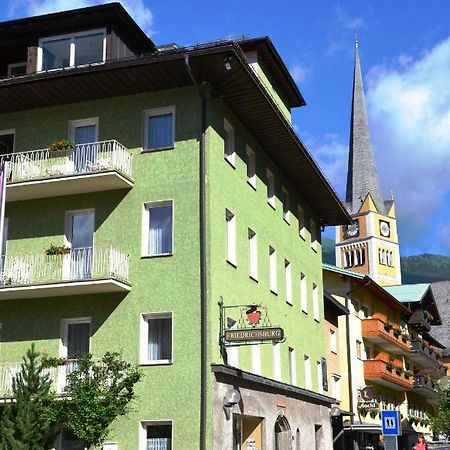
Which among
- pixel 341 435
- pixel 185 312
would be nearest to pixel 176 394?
pixel 185 312

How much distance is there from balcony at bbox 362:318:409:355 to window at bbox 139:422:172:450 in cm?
2994

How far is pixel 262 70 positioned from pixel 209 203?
30.9 feet

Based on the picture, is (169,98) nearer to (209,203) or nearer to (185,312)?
(209,203)

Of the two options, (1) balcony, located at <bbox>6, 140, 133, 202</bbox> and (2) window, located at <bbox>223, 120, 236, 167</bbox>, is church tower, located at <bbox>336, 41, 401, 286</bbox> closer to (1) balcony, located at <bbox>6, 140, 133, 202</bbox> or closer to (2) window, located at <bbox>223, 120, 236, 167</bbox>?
(2) window, located at <bbox>223, 120, 236, 167</bbox>

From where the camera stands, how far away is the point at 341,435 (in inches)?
1709

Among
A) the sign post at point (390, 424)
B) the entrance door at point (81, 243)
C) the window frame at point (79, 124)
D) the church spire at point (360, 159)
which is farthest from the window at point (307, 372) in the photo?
the church spire at point (360, 159)

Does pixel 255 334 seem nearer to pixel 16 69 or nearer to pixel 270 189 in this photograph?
pixel 270 189

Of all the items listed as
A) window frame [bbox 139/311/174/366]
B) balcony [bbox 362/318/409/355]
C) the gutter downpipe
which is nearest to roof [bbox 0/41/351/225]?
the gutter downpipe

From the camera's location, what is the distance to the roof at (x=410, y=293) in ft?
215

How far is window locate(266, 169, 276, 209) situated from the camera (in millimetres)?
30941

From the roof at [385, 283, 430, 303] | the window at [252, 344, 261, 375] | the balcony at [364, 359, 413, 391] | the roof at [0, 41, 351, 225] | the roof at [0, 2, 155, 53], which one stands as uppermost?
the roof at [0, 2, 155, 53]

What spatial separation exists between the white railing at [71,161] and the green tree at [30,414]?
19.8 ft

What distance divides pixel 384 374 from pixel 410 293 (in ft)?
54.9

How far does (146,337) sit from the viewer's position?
78.2 feet
